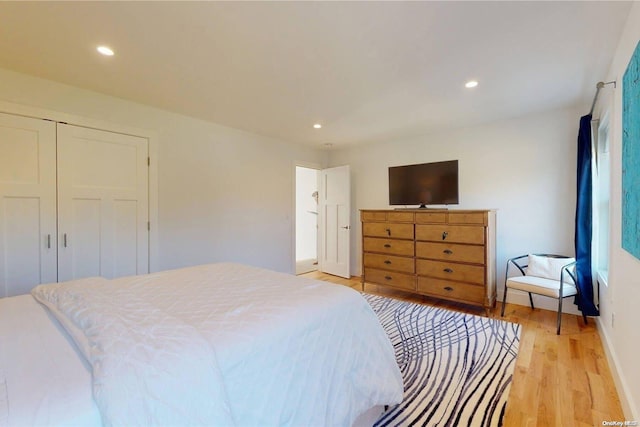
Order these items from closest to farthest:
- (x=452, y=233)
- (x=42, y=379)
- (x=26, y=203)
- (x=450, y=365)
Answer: (x=42, y=379) < (x=450, y=365) < (x=26, y=203) < (x=452, y=233)

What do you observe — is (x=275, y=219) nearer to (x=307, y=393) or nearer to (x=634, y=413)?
(x=307, y=393)

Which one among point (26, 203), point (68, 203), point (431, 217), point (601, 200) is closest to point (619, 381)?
point (601, 200)

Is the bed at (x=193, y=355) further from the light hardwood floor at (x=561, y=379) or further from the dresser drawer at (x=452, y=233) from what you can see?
the dresser drawer at (x=452, y=233)

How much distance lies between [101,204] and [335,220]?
10.9ft

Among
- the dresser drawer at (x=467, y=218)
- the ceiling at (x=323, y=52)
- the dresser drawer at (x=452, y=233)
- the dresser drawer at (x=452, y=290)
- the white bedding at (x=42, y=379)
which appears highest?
the ceiling at (x=323, y=52)

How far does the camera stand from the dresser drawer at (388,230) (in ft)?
11.9

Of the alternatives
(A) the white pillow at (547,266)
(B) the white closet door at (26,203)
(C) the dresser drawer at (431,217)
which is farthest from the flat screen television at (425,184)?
(B) the white closet door at (26,203)

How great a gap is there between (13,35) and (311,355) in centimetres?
268

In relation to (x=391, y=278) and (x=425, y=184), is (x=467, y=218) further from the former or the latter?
(x=391, y=278)

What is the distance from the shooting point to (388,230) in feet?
12.5

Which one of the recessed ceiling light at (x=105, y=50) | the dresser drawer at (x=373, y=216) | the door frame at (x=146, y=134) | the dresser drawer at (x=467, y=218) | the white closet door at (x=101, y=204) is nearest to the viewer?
the recessed ceiling light at (x=105, y=50)

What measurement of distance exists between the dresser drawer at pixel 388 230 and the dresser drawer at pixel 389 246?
69mm

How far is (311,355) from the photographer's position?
4.04 feet

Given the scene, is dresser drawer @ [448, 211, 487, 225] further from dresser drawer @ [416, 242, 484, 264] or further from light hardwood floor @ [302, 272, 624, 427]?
light hardwood floor @ [302, 272, 624, 427]
